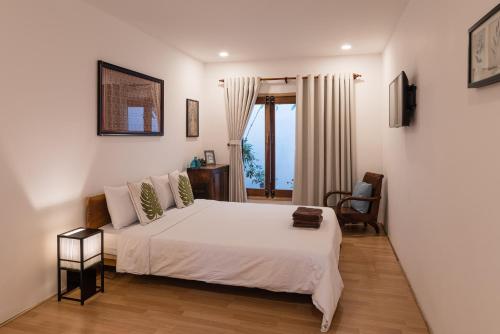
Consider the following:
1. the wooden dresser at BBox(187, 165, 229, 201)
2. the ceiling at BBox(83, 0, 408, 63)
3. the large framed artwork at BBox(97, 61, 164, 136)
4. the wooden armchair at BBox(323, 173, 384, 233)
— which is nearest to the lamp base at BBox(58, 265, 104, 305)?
the large framed artwork at BBox(97, 61, 164, 136)

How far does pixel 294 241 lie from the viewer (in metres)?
3.03

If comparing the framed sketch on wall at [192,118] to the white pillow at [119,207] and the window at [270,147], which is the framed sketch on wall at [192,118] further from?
the white pillow at [119,207]

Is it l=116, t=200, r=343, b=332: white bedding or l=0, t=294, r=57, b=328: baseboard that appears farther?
l=116, t=200, r=343, b=332: white bedding

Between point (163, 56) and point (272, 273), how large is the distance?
132 inches

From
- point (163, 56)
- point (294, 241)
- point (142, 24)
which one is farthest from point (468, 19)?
point (163, 56)

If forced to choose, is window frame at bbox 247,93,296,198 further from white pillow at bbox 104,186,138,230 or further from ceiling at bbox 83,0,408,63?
white pillow at bbox 104,186,138,230

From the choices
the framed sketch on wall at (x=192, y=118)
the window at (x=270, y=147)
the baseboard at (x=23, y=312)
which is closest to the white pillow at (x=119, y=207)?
the baseboard at (x=23, y=312)

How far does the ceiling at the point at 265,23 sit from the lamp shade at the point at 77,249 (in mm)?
2200

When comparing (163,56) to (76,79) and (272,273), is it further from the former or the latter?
(272,273)

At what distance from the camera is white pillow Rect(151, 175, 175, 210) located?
418cm

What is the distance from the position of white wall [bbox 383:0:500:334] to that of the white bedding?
727 millimetres

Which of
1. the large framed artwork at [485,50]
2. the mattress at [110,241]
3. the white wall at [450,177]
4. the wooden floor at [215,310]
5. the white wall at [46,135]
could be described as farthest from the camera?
the mattress at [110,241]

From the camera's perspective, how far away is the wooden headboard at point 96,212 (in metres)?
3.42

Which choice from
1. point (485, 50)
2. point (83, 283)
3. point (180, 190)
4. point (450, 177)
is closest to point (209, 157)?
point (180, 190)
